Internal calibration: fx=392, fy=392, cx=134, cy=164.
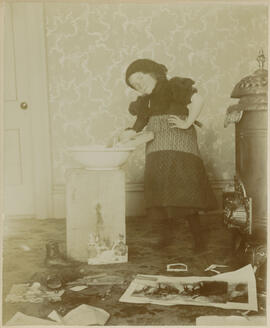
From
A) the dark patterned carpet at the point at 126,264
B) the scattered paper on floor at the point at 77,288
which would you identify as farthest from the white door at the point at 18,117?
the scattered paper on floor at the point at 77,288

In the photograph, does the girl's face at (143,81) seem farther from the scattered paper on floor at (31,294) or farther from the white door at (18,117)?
the scattered paper on floor at (31,294)

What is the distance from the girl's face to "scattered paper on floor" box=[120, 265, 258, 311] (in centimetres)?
80

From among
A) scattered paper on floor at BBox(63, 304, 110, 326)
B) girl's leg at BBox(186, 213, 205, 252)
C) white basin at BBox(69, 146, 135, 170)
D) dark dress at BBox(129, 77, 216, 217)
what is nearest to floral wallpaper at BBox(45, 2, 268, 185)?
dark dress at BBox(129, 77, 216, 217)

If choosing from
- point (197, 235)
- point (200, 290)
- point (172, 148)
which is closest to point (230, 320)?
point (200, 290)

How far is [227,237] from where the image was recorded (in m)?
1.95

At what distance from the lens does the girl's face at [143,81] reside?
5.61ft

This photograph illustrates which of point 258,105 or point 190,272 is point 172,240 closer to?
point 190,272

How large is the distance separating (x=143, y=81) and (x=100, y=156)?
0.40 meters

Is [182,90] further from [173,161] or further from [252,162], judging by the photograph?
[252,162]

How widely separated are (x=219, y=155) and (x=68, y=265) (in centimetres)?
114

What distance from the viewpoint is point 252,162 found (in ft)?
5.00

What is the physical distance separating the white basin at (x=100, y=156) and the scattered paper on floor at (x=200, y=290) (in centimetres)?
47

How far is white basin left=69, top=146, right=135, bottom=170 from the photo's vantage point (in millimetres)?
1564

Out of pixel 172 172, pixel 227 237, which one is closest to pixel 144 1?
pixel 172 172
